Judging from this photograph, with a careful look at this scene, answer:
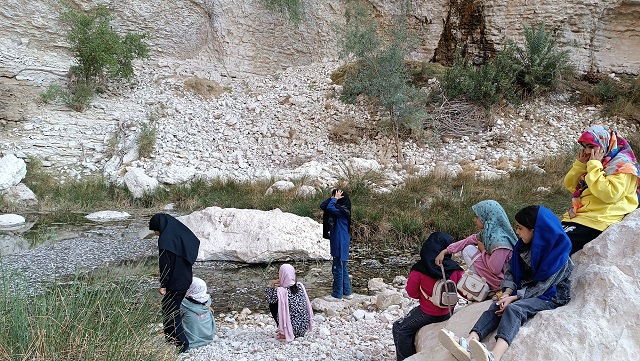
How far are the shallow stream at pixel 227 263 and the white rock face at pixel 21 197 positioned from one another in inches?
31.8

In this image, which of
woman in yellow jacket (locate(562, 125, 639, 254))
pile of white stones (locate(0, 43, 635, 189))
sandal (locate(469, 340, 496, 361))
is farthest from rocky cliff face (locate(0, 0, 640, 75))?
sandal (locate(469, 340, 496, 361))

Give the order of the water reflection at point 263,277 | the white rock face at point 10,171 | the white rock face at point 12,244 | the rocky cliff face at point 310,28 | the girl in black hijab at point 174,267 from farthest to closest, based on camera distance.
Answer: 1. the rocky cliff face at point 310,28
2. the white rock face at point 10,171
3. the white rock face at point 12,244
4. the water reflection at point 263,277
5. the girl in black hijab at point 174,267

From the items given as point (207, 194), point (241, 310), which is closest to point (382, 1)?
point (207, 194)

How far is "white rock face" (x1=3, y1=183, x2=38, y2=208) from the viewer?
35.7 feet

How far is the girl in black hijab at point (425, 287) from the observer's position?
11.6 feet

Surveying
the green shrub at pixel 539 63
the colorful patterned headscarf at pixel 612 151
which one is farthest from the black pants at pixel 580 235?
the green shrub at pixel 539 63

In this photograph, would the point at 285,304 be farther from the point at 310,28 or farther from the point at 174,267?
the point at 310,28

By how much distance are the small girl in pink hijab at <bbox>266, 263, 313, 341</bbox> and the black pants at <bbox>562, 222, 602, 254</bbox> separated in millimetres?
2201

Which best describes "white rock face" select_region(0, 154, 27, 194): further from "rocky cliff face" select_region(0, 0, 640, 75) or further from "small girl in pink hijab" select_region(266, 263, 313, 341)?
"small girl in pink hijab" select_region(266, 263, 313, 341)

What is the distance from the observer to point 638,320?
2707mm

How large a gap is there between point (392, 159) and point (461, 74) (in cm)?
360

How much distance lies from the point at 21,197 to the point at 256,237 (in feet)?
19.1

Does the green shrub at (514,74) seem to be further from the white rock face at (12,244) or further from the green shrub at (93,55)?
the white rock face at (12,244)

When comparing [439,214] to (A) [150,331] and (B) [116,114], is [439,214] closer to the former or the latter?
(A) [150,331]
